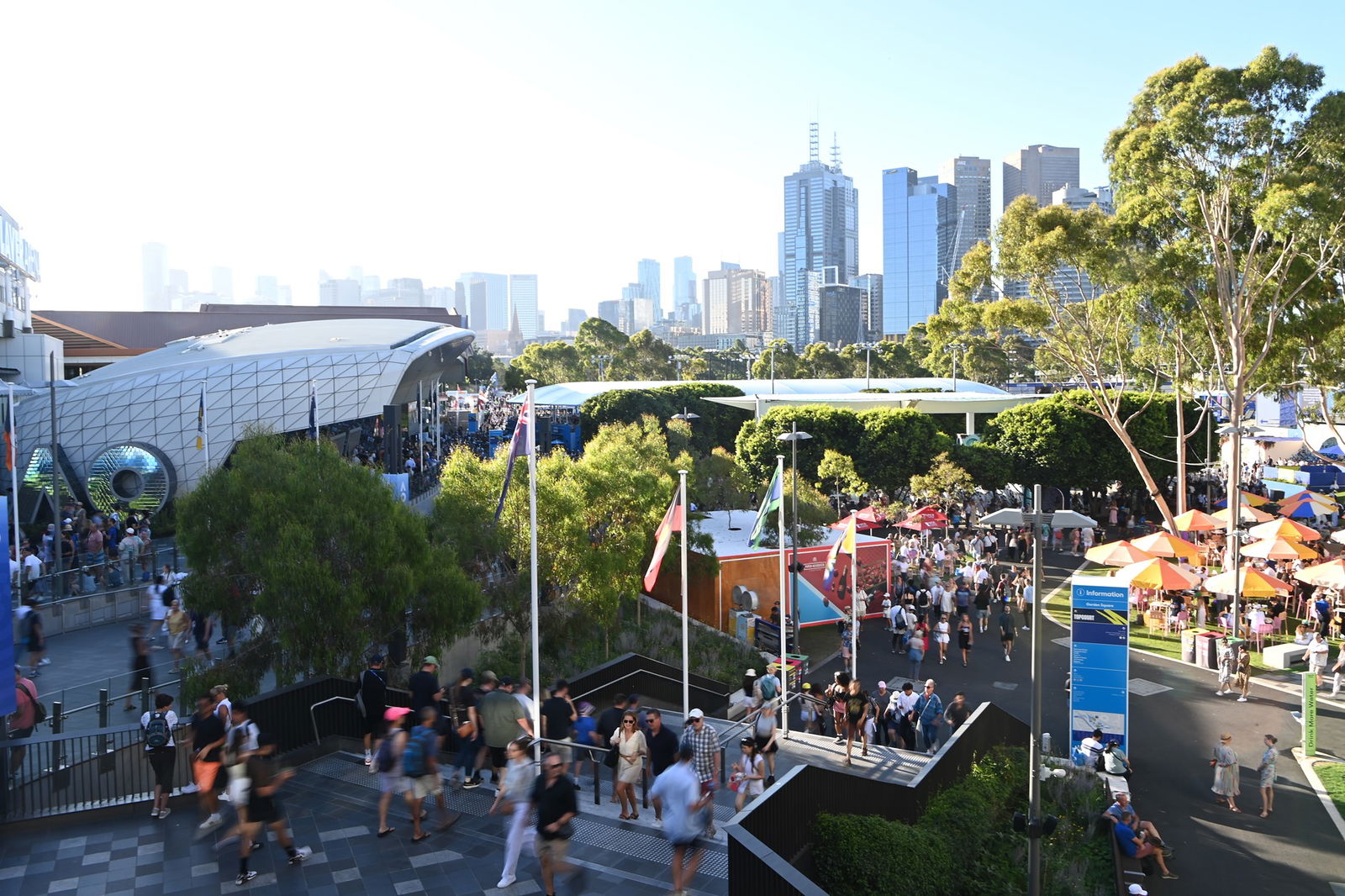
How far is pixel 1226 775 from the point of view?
13.9 meters

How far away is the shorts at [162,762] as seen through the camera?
9.34 m

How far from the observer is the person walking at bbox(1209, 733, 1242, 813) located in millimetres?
13789

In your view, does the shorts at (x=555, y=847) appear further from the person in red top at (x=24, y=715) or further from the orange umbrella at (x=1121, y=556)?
the orange umbrella at (x=1121, y=556)

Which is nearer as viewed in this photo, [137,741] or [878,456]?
[137,741]

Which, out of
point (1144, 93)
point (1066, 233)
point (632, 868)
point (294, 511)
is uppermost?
point (1144, 93)

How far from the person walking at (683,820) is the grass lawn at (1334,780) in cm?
1119

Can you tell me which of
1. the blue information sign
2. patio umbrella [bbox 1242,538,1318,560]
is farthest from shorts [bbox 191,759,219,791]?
patio umbrella [bbox 1242,538,1318,560]

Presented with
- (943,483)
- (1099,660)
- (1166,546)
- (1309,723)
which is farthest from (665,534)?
(943,483)

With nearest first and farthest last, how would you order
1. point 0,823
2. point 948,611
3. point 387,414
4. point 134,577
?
point 0,823 < point 134,577 < point 948,611 < point 387,414

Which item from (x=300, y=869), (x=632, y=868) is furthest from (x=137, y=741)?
(x=632, y=868)

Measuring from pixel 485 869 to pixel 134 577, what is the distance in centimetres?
1479

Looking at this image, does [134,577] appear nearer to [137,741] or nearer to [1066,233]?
[137,741]

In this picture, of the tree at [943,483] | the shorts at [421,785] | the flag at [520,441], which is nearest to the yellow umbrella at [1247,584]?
the tree at [943,483]

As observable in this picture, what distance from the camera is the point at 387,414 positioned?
118 ft
